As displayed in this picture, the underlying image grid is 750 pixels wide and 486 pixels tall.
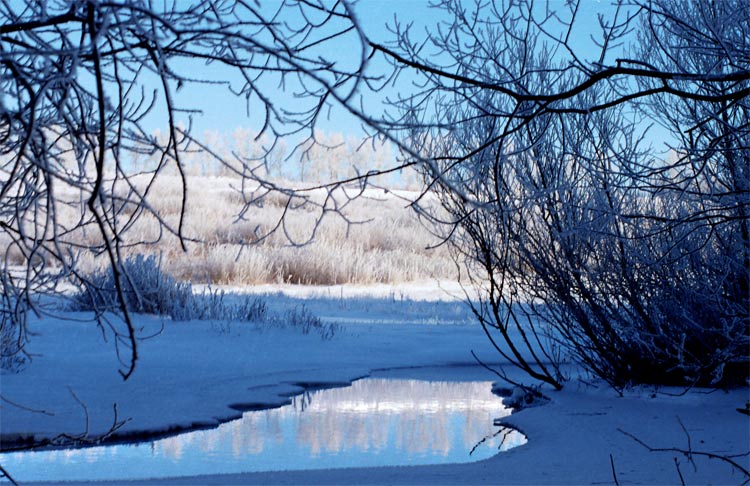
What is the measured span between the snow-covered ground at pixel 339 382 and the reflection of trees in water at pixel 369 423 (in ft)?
0.76

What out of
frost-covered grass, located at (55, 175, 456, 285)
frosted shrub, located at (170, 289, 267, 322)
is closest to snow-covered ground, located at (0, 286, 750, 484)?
frosted shrub, located at (170, 289, 267, 322)

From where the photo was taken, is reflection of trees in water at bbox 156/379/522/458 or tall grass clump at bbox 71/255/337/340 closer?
reflection of trees in water at bbox 156/379/522/458

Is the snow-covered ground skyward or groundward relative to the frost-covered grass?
groundward

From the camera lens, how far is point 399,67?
3004 millimetres

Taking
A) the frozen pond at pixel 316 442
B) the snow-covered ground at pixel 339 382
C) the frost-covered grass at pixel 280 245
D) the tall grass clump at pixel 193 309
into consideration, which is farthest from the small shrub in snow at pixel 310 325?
the frozen pond at pixel 316 442

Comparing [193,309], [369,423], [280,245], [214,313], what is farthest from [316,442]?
[280,245]

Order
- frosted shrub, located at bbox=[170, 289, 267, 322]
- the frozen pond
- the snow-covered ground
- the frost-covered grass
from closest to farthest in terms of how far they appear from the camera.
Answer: the snow-covered ground → the frozen pond → frosted shrub, located at bbox=[170, 289, 267, 322] → the frost-covered grass

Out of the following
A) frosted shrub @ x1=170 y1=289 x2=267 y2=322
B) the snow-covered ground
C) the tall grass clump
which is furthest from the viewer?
frosted shrub @ x1=170 y1=289 x2=267 y2=322

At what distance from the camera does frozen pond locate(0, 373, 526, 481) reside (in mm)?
4535

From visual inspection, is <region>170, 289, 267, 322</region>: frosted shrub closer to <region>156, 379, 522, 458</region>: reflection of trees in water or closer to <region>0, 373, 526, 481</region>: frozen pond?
<region>156, 379, 522, 458</region>: reflection of trees in water

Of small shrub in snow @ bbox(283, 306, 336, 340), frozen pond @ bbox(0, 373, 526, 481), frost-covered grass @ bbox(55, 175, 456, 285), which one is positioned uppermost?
frost-covered grass @ bbox(55, 175, 456, 285)

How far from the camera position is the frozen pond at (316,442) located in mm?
4535

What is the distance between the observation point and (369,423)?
5562 mm

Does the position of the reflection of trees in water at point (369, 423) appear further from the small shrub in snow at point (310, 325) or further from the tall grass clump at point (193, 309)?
the tall grass clump at point (193, 309)
